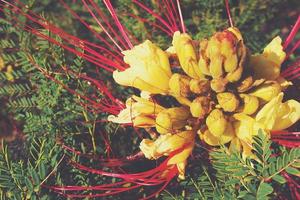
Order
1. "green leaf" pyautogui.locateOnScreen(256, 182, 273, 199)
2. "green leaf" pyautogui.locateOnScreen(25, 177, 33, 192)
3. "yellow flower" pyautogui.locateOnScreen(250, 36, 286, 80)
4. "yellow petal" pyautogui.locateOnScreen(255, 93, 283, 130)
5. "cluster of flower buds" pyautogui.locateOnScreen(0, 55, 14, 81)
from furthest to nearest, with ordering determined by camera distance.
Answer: "cluster of flower buds" pyautogui.locateOnScreen(0, 55, 14, 81) → "yellow flower" pyautogui.locateOnScreen(250, 36, 286, 80) → "yellow petal" pyautogui.locateOnScreen(255, 93, 283, 130) → "green leaf" pyautogui.locateOnScreen(25, 177, 33, 192) → "green leaf" pyautogui.locateOnScreen(256, 182, 273, 199)

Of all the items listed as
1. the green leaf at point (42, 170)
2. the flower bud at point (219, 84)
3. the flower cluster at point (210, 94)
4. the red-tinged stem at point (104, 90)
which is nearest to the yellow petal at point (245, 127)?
the flower cluster at point (210, 94)

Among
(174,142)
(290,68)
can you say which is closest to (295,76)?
(290,68)

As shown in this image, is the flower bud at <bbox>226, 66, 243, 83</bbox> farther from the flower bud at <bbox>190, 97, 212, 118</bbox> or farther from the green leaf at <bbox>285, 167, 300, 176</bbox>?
the green leaf at <bbox>285, 167, 300, 176</bbox>

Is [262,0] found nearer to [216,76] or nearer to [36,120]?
[216,76]

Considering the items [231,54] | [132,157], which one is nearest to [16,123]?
[132,157]

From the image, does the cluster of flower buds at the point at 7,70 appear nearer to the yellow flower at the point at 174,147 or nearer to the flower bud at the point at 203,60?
the yellow flower at the point at 174,147

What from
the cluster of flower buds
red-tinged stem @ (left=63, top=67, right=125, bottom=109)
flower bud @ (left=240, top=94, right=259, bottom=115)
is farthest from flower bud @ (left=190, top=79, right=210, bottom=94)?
the cluster of flower buds
